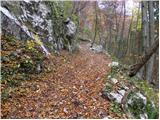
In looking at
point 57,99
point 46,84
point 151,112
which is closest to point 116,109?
point 57,99

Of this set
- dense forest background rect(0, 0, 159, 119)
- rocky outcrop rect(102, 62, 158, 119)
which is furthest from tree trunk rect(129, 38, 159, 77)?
rocky outcrop rect(102, 62, 158, 119)

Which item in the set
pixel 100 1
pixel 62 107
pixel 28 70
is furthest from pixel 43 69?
pixel 100 1

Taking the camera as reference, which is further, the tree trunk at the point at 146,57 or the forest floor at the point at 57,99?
the tree trunk at the point at 146,57

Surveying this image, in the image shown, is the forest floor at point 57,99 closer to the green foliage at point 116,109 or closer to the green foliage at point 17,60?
the green foliage at point 116,109

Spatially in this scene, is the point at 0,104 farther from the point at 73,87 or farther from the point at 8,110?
the point at 73,87

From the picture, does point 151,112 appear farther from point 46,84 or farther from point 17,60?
point 17,60

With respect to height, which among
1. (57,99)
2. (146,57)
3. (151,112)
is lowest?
(151,112)

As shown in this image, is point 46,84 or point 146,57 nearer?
point 46,84

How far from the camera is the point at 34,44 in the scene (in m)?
8.77

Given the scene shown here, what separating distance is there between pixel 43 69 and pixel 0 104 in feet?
8.84

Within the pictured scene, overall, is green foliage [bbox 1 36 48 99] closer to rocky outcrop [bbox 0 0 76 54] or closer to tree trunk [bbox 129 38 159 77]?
rocky outcrop [bbox 0 0 76 54]

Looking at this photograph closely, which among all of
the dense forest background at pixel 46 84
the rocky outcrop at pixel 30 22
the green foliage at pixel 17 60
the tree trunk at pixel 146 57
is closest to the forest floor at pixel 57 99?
the dense forest background at pixel 46 84

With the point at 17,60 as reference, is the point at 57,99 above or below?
below

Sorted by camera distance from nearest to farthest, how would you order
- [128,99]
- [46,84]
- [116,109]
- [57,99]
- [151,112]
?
[116,109]
[57,99]
[46,84]
[128,99]
[151,112]
